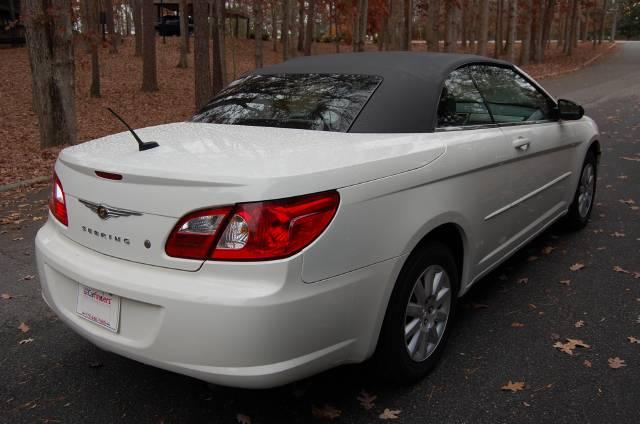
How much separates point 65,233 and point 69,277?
26cm

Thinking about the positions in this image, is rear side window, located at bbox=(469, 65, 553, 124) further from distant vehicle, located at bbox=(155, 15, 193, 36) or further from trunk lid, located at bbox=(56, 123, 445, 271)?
distant vehicle, located at bbox=(155, 15, 193, 36)

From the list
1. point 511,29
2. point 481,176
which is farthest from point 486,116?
point 511,29

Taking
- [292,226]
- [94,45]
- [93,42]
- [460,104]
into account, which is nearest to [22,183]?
[460,104]

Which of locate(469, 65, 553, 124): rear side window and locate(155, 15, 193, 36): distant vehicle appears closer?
locate(469, 65, 553, 124): rear side window

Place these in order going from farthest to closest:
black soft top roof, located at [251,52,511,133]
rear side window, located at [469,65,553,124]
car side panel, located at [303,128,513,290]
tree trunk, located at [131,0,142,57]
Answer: tree trunk, located at [131,0,142,57]
rear side window, located at [469,65,553,124]
black soft top roof, located at [251,52,511,133]
car side panel, located at [303,128,513,290]

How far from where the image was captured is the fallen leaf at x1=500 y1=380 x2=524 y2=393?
2857mm

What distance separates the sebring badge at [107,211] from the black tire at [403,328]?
3.92ft

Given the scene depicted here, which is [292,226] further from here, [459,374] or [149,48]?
[149,48]

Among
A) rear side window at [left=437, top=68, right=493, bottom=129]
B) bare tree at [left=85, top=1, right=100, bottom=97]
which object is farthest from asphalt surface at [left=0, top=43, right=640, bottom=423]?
bare tree at [left=85, top=1, right=100, bottom=97]

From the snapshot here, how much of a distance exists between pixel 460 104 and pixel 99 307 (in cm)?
227

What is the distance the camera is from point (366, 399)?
9.17ft

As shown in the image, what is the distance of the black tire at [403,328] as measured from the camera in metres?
2.66

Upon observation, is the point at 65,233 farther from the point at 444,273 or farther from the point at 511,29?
the point at 511,29

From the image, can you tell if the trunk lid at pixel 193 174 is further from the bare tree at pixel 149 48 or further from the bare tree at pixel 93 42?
the bare tree at pixel 149 48
